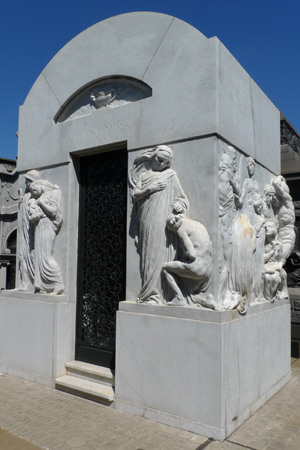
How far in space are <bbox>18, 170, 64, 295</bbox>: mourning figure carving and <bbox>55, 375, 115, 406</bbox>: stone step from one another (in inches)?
46.6

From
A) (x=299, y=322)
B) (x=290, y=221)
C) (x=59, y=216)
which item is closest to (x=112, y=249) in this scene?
(x=59, y=216)

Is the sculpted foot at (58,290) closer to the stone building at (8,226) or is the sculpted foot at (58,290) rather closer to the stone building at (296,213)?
the stone building at (296,213)

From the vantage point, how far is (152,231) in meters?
4.46

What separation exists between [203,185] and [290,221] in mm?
2353

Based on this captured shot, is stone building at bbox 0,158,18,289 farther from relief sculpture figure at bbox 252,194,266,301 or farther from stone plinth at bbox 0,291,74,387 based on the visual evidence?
relief sculpture figure at bbox 252,194,266,301

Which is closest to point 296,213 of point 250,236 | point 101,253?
point 250,236

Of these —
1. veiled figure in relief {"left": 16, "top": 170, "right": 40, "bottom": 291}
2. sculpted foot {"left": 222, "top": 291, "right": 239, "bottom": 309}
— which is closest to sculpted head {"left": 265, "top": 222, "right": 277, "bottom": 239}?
sculpted foot {"left": 222, "top": 291, "right": 239, "bottom": 309}

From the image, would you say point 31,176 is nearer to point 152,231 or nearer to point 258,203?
point 152,231

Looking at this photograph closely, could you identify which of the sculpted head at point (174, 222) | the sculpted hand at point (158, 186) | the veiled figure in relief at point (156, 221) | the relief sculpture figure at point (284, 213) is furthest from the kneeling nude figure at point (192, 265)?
the relief sculpture figure at point (284, 213)

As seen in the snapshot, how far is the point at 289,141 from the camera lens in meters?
8.71

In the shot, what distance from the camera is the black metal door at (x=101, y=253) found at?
17.3 feet

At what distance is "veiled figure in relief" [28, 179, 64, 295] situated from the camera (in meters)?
5.57

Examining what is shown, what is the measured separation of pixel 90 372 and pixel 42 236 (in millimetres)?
2007

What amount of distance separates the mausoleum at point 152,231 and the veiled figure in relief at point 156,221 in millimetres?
17
